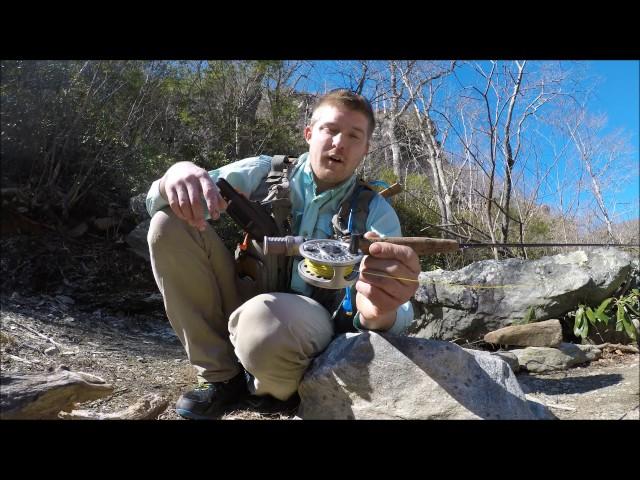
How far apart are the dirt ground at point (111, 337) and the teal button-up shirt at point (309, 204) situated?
57 cm

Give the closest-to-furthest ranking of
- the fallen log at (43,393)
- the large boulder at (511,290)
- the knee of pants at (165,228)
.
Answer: the fallen log at (43,393), the knee of pants at (165,228), the large boulder at (511,290)

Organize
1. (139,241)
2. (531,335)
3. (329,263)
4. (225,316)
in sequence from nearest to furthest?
(329,263) < (225,316) < (531,335) < (139,241)

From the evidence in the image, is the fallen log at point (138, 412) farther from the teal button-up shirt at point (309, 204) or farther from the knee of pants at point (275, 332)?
the teal button-up shirt at point (309, 204)

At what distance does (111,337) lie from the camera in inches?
101

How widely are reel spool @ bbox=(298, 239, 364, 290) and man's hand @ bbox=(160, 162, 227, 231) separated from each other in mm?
241

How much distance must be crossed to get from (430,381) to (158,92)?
396 centimetres

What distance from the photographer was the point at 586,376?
90.6 inches

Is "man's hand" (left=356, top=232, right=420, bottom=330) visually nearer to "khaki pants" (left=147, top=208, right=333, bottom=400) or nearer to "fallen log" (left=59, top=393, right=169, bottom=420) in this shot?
"khaki pants" (left=147, top=208, right=333, bottom=400)

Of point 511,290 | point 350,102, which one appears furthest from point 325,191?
point 511,290

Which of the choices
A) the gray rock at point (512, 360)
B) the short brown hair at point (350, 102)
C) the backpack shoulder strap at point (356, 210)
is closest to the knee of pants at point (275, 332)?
the backpack shoulder strap at point (356, 210)

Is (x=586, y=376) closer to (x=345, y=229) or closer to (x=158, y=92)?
(x=345, y=229)

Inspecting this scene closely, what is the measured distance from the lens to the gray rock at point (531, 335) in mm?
2766

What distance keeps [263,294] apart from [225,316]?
0.27m

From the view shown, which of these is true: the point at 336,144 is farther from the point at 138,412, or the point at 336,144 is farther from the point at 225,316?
the point at 138,412
